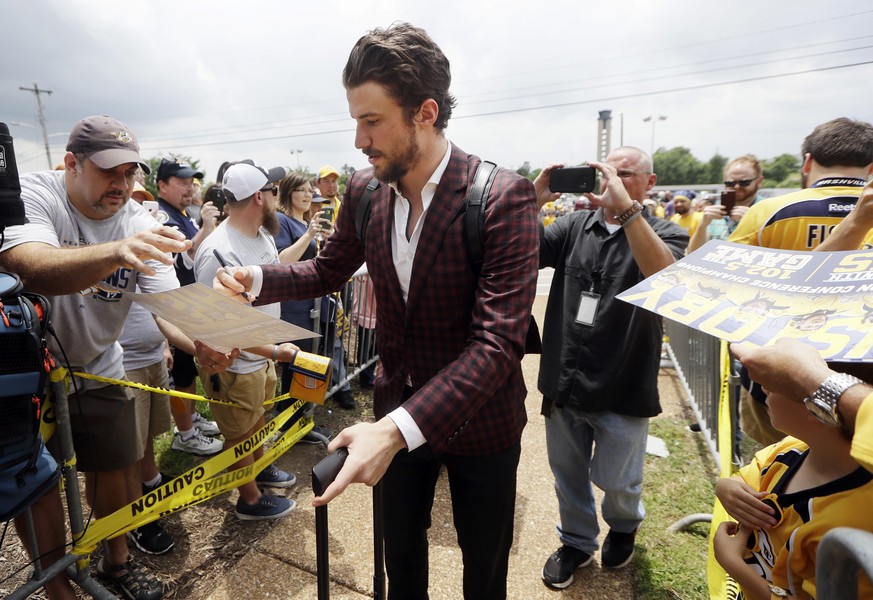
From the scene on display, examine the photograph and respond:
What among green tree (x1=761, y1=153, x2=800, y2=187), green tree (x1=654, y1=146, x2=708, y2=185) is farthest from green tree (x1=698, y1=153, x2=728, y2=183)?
green tree (x1=761, y1=153, x2=800, y2=187)

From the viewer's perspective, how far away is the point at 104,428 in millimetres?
2535

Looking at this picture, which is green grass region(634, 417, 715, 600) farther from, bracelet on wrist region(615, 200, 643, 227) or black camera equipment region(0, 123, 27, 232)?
black camera equipment region(0, 123, 27, 232)

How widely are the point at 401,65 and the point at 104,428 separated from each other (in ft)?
7.86

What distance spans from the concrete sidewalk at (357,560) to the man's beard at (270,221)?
1.98 meters

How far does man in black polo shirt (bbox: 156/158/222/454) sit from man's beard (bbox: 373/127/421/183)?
285cm

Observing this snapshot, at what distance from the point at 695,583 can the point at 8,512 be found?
3.27m

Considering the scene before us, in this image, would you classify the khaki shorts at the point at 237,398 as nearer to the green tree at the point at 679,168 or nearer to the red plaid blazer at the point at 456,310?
the red plaid blazer at the point at 456,310

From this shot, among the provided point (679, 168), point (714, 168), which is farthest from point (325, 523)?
point (679, 168)

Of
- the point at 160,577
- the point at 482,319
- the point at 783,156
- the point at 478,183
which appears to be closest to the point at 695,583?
the point at 482,319

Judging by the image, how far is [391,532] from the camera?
199 cm

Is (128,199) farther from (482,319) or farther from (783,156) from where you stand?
(783,156)

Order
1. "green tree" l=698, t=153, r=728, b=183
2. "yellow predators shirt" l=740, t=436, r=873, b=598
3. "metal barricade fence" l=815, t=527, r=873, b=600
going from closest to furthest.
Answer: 1. "metal barricade fence" l=815, t=527, r=873, b=600
2. "yellow predators shirt" l=740, t=436, r=873, b=598
3. "green tree" l=698, t=153, r=728, b=183

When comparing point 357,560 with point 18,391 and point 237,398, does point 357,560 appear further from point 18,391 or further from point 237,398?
point 18,391

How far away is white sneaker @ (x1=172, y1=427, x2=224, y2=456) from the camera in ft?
13.3
